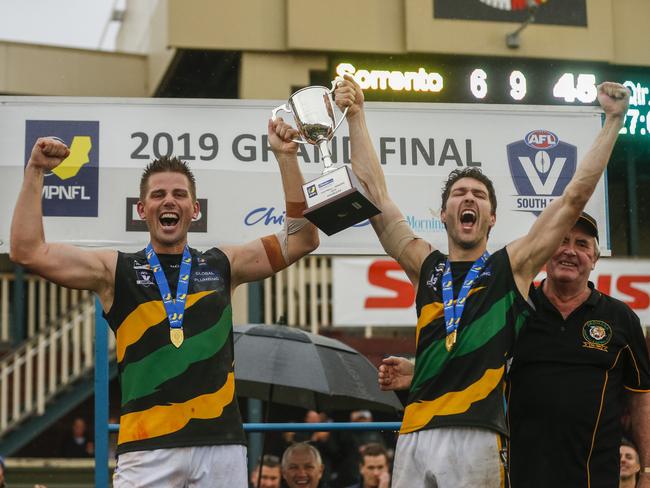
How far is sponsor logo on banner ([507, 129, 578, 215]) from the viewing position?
5656 mm

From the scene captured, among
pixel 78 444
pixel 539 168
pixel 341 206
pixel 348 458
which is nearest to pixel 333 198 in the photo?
pixel 341 206

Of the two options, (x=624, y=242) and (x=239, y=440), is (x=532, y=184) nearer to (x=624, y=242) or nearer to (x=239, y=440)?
(x=239, y=440)

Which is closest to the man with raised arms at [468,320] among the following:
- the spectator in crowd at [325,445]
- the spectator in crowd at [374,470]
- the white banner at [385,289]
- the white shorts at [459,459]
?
the white shorts at [459,459]

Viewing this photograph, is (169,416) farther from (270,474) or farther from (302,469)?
(270,474)

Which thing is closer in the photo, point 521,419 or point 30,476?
point 521,419

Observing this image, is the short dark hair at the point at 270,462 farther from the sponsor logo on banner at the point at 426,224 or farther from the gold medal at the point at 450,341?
the gold medal at the point at 450,341

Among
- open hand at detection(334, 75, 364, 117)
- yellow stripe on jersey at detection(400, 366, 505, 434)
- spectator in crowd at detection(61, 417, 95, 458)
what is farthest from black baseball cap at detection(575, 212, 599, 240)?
spectator in crowd at detection(61, 417, 95, 458)

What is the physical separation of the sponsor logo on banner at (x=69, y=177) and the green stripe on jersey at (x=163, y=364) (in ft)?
5.88

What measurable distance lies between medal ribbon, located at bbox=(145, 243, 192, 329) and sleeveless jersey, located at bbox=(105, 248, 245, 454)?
19 mm

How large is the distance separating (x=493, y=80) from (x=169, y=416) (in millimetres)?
4588

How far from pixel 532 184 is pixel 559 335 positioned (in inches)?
66.5

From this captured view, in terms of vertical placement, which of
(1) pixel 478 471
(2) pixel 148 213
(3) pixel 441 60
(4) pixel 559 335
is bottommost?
(1) pixel 478 471

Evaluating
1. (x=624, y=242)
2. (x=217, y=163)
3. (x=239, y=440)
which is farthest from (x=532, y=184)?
(x=624, y=242)

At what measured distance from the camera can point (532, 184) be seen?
5.67 meters
